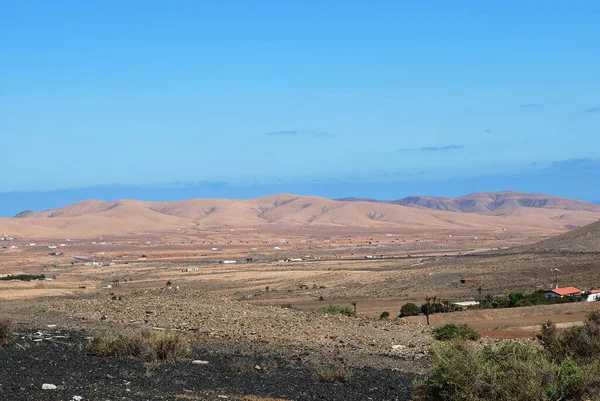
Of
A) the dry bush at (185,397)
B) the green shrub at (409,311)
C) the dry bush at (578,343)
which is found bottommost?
the green shrub at (409,311)

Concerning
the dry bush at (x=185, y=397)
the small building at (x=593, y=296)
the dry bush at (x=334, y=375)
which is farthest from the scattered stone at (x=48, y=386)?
the small building at (x=593, y=296)

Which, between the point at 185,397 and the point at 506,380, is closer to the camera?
the point at 506,380

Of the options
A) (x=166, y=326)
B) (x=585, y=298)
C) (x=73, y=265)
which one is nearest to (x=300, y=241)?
(x=73, y=265)

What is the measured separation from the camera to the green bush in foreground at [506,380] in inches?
392

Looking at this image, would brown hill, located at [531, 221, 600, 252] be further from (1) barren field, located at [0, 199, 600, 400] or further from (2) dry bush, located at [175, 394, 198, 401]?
(2) dry bush, located at [175, 394, 198, 401]

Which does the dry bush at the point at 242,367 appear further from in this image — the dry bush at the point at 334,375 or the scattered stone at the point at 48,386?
the scattered stone at the point at 48,386

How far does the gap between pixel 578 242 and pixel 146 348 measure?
8135 cm

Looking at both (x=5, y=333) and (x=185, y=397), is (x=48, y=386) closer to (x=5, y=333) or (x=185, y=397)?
(x=185, y=397)

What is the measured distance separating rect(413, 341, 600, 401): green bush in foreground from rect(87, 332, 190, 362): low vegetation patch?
5.63 metres

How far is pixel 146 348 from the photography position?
1457 cm

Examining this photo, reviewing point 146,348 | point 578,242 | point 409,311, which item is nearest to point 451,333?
point 146,348

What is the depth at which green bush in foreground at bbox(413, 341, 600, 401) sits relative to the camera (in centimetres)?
995

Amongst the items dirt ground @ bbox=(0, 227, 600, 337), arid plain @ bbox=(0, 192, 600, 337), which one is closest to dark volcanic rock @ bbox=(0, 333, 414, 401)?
dirt ground @ bbox=(0, 227, 600, 337)

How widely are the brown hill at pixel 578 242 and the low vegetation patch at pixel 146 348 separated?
73491 millimetres
